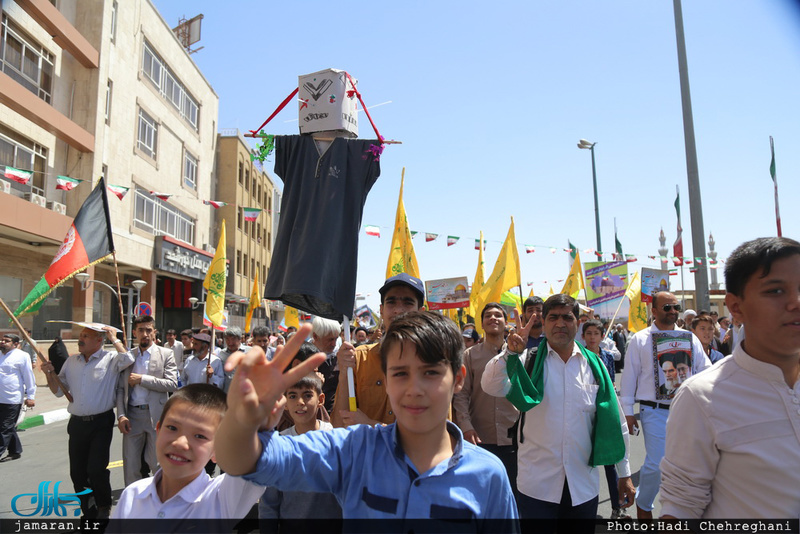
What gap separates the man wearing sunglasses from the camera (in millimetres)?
4621

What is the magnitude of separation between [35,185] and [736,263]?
819 inches

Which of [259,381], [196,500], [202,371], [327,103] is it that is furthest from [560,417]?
[202,371]


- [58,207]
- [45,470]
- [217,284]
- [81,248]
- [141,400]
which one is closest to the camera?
[141,400]

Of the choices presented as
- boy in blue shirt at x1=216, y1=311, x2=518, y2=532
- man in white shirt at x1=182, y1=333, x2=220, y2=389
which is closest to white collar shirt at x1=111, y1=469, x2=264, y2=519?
boy in blue shirt at x1=216, y1=311, x2=518, y2=532

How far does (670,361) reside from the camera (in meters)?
4.91

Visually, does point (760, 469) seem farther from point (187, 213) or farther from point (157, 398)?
point (187, 213)

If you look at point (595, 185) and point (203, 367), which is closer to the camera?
point (203, 367)

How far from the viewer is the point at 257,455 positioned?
4.65 ft

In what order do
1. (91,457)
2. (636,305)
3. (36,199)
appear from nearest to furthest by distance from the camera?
(91,457), (636,305), (36,199)

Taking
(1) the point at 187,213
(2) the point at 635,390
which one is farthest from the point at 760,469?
(1) the point at 187,213

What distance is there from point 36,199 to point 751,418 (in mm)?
20168

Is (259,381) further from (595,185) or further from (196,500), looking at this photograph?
(595,185)

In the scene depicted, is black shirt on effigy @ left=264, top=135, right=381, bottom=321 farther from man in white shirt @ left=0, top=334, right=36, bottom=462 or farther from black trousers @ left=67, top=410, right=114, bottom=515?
man in white shirt @ left=0, top=334, right=36, bottom=462

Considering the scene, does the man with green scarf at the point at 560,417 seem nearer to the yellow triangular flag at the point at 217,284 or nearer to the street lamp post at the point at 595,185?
the yellow triangular flag at the point at 217,284
